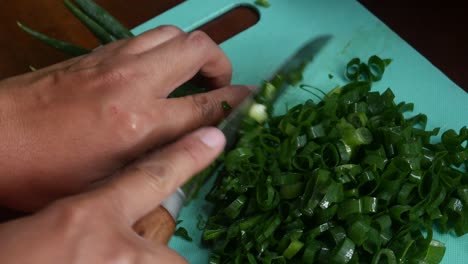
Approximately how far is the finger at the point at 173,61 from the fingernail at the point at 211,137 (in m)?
0.22

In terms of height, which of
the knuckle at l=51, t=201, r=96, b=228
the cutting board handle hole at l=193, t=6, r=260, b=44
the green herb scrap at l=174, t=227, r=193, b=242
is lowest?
the green herb scrap at l=174, t=227, r=193, b=242

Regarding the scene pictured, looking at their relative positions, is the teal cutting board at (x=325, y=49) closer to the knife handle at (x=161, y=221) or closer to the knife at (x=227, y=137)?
the knife at (x=227, y=137)

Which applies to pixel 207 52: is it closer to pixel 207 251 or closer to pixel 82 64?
pixel 82 64

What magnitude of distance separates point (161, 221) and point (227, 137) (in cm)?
27

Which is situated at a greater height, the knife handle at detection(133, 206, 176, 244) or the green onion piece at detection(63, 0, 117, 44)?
the green onion piece at detection(63, 0, 117, 44)

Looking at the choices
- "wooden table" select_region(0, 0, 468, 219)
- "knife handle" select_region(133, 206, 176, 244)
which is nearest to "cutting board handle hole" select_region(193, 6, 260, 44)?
"wooden table" select_region(0, 0, 468, 219)

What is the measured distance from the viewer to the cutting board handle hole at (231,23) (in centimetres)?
161

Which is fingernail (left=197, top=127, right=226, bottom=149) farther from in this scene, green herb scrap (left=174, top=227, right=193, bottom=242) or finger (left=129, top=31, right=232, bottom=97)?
green herb scrap (left=174, top=227, right=193, bottom=242)

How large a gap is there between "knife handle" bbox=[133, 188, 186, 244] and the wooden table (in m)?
0.76

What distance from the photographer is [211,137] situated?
3.01ft

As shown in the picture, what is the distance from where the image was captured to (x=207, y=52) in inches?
46.7

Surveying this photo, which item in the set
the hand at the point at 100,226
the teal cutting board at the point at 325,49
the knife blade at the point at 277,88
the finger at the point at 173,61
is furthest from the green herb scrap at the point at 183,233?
the hand at the point at 100,226

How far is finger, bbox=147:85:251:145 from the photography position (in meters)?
1.08

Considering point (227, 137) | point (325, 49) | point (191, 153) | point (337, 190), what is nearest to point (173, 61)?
point (227, 137)
